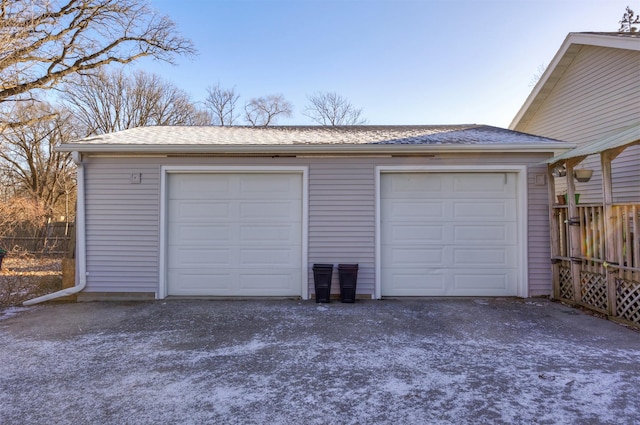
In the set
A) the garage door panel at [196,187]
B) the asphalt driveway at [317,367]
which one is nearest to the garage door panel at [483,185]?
the asphalt driveway at [317,367]

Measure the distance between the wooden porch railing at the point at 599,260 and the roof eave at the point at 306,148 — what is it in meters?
1.18

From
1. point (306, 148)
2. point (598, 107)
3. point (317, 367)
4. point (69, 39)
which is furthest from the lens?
point (69, 39)

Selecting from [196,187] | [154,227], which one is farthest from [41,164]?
[196,187]

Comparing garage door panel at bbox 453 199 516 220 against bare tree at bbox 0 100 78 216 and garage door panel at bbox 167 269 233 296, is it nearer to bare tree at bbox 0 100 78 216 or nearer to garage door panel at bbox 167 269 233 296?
garage door panel at bbox 167 269 233 296

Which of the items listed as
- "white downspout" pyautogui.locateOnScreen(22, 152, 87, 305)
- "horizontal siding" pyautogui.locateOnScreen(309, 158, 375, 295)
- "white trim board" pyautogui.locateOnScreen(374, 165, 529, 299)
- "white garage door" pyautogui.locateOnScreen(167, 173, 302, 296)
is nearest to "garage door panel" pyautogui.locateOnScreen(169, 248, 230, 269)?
"white garage door" pyautogui.locateOnScreen(167, 173, 302, 296)

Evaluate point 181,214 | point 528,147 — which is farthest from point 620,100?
point 181,214

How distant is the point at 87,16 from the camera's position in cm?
1093

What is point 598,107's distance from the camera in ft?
25.1

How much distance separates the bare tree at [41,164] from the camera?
17984mm

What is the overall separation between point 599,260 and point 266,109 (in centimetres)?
2198

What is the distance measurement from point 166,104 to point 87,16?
1045 cm

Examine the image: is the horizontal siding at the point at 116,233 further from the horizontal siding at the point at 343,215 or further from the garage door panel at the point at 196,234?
the horizontal siding at the point at 343,215

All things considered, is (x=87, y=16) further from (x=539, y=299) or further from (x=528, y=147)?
(x=539, y=299)

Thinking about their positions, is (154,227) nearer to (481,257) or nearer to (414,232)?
(414,232)
